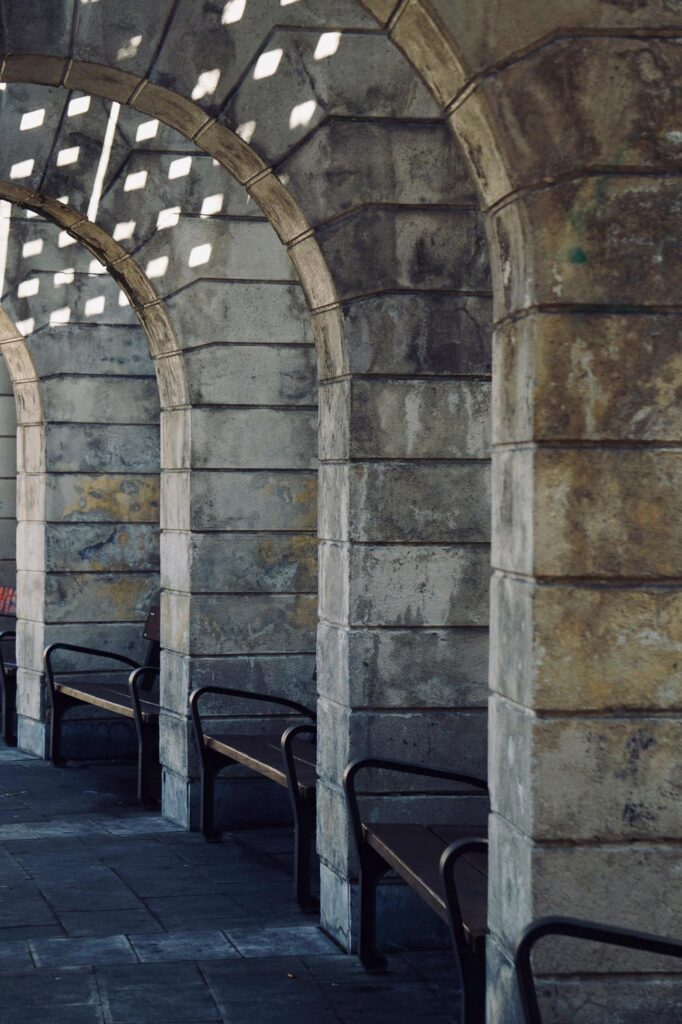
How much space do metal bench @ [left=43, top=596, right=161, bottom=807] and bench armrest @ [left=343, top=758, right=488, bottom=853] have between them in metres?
3.77

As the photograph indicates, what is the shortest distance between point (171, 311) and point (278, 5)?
8.14ft

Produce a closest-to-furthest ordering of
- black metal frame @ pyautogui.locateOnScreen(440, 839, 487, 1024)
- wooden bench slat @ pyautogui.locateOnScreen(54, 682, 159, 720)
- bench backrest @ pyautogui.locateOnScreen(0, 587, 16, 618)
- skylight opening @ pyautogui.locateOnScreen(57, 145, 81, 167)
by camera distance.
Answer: black metal frame @ pyautogui.locateOnScreen(440, 839, 487, 1024) → skylight opening @ pyautogui.locateOnScreen(57, 145, 81, 167) → wooden bench slat @ pyautogui.locateOnScreen(54, 682, 159, 720) → bench backrest @ pyautogui.locateOnScreen(0, 587, 16, 618)

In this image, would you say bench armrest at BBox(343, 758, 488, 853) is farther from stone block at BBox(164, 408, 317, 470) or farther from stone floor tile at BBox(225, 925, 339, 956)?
stone block at BBox(164, 408, 317, 470)

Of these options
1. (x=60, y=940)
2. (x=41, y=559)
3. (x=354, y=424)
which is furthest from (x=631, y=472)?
(x=41, y=559)

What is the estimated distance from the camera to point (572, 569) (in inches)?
155

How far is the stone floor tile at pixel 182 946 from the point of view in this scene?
6320 mm

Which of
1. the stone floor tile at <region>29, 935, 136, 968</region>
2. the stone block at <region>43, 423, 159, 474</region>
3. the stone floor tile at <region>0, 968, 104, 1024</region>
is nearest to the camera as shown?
the stone floor tile at <region>0, 968, 104, 1024</region>

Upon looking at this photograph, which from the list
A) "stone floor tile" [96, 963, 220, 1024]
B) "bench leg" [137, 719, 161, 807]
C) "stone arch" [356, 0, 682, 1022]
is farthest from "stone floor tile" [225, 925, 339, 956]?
"bench leg" [137, 719, 161, 807]

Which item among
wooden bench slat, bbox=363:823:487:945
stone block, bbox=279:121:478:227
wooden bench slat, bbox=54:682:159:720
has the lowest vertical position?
wooden bench slat, bbox=363:823:487:945

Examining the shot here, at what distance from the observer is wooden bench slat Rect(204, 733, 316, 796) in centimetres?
728

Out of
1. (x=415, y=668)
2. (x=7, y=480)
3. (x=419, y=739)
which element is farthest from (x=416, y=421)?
(x=7, y=480)

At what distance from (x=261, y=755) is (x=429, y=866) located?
256cm

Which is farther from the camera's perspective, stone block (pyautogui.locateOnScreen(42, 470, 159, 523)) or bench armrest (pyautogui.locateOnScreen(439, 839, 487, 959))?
stone block (pyautogui.locateOnScreen(42, 470, 159, 523))

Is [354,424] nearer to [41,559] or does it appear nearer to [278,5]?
[278,5]
